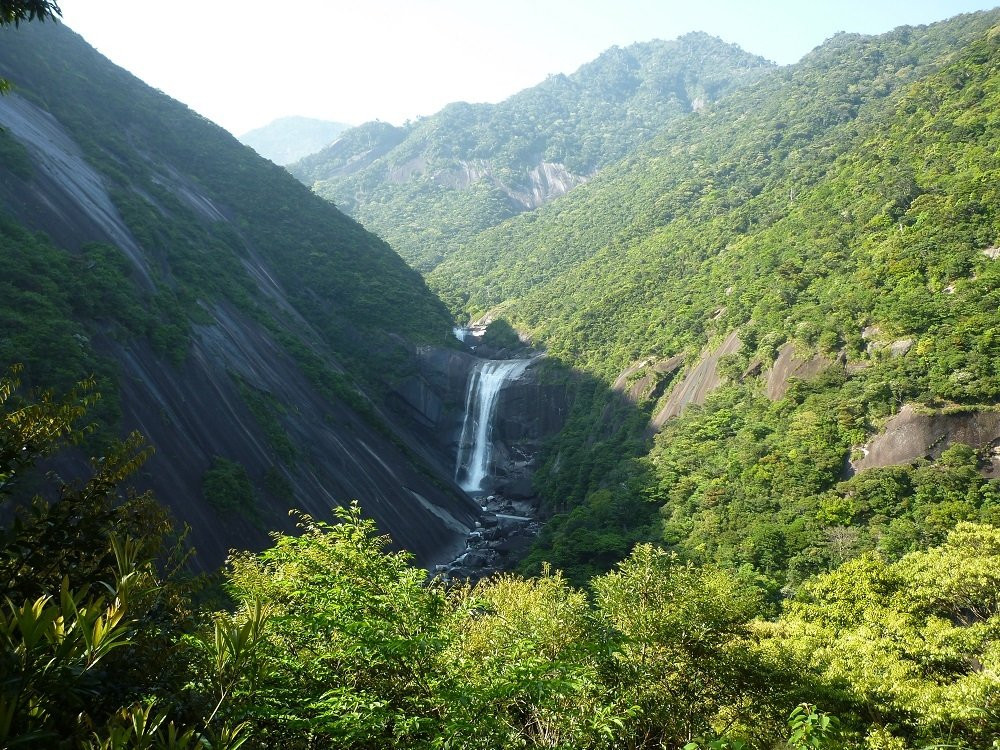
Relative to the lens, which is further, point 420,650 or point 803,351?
point 803,351

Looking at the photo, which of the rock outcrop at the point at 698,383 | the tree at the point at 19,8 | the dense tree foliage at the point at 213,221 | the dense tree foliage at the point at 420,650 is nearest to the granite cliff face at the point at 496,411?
the dense tree foliage at the point at 213,221

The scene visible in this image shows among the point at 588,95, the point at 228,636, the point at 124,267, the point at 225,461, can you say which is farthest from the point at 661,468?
the point at 588,95

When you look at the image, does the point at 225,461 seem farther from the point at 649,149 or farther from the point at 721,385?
the point at 649,149

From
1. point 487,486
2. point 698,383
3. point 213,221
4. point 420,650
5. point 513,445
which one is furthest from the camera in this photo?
point 513,445

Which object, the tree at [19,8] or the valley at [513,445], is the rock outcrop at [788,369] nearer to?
the valley at [513,445]

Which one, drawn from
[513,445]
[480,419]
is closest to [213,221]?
[480,419]

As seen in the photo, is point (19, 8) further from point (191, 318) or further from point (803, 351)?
point (803, 351)

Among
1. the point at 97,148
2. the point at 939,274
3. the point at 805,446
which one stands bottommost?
the point at 805,446

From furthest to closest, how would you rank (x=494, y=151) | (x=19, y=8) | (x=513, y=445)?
(x=494, y=151) → (x=513, y=445) → (x=19, y=8)

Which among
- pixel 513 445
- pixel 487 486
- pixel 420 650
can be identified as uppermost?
pixel 420 650
